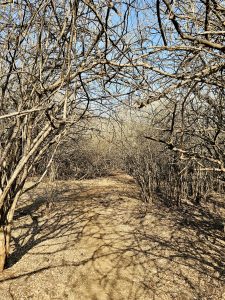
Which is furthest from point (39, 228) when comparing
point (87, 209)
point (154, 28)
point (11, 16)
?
point (154, 28)

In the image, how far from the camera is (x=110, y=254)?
4.95 metres

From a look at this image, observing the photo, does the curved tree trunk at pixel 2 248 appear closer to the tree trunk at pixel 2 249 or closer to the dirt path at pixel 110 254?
the tree trunk at pixel 2 249

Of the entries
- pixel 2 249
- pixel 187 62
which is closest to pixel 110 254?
pixel 2 249

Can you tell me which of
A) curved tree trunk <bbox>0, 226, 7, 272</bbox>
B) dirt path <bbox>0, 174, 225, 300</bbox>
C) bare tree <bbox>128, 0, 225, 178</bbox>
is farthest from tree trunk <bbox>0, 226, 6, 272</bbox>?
bare tree <bbox>128, 0, 225, 178</bbox>

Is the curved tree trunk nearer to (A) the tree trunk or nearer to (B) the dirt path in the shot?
(A) the tree trunk

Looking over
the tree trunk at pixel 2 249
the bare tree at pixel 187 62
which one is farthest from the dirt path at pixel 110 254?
the bare tree at pixel 187 62

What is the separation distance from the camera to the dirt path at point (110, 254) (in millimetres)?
4145

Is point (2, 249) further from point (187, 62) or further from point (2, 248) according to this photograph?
point (187, 62)

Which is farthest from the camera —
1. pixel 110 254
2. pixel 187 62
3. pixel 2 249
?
pixel 110 254

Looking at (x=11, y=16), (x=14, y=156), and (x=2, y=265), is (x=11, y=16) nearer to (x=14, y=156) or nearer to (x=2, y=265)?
(x=14, y=156)

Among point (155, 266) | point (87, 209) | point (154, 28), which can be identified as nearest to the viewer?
point (154, 28)

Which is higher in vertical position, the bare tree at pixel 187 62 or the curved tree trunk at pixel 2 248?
the bare tree at pixel 187 62

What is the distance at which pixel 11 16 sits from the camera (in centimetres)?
401

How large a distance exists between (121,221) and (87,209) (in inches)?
34.2
